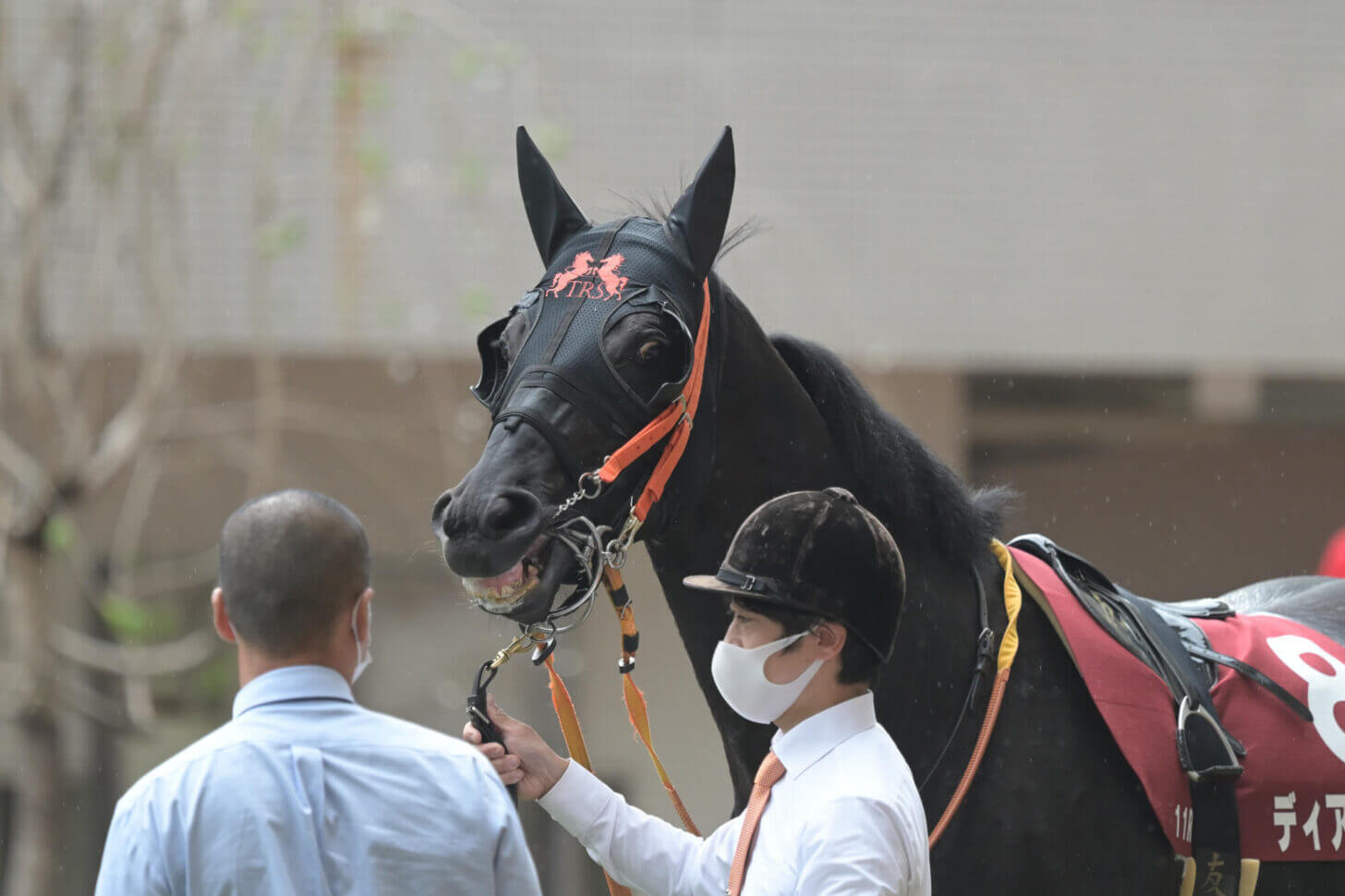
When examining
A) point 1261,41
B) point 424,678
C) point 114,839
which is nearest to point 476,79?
point 424,678

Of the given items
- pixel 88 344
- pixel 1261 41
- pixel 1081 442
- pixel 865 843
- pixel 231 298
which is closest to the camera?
pixel 865 843

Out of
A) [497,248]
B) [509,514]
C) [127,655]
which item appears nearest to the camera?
[509,514]

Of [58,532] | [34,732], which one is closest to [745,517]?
[58,532]

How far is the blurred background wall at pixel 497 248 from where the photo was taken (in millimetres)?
6910

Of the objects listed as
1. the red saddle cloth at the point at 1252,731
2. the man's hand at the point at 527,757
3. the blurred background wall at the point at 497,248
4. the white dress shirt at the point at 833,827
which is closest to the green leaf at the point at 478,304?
the blurred background wall at the point at 497,248

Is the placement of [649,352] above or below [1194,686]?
above

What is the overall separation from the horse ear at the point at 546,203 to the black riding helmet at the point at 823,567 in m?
1.03

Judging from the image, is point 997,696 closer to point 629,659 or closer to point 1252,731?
point 1252,731

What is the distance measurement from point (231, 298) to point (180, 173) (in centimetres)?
66

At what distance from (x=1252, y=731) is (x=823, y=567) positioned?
1.36 meters

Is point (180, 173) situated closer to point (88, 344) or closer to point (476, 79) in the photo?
point (88, 344)

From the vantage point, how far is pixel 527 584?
245cm

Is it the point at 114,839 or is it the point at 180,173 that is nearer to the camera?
the point at 114,839

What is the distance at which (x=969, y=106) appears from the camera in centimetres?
784
